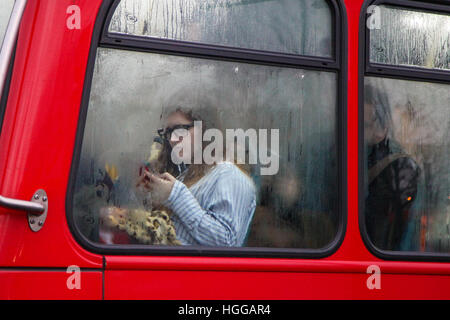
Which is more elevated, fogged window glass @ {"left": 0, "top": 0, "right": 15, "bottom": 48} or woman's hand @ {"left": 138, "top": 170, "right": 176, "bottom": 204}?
Result: fogged window glass @ {"left": 0, "top": 0, "right": 15, "bottom": 48}

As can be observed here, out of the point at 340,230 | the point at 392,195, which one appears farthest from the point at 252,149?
the point at 392,195

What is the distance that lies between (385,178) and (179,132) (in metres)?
0.92

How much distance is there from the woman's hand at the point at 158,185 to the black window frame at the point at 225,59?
0.19 meters

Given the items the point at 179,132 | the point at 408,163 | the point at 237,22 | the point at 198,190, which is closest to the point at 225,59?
the point at 237,22

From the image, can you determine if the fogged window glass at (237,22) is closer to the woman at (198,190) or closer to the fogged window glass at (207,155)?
the fogged window glass at (207,155)

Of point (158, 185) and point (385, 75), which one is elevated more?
point (385, 75)

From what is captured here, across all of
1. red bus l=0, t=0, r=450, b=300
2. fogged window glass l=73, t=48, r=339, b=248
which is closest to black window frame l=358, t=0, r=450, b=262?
red bus l=0, t=0, r=450, b=300

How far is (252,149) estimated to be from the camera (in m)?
2.55

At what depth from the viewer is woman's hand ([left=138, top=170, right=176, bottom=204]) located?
2418mm

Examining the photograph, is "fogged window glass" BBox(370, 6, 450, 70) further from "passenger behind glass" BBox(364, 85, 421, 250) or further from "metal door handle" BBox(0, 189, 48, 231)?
"metal door handle" BBox(0, 189, 48, 231)

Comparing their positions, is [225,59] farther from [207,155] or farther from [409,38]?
[409,38]

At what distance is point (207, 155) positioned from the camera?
8.20ft
